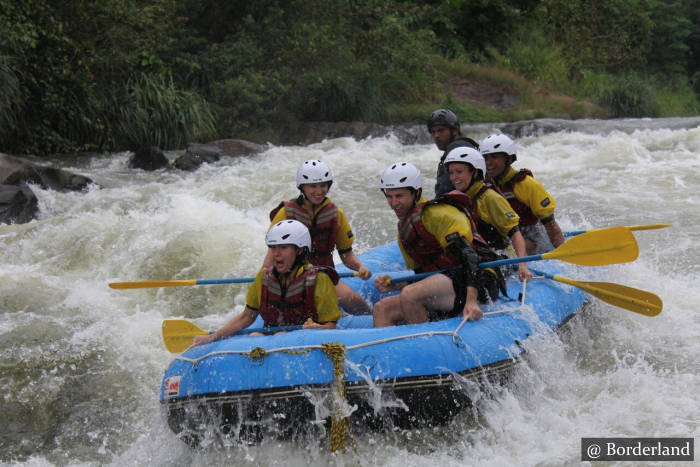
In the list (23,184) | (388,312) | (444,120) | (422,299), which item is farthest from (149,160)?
(422,299)

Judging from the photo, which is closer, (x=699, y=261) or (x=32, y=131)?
(x=699, y=261)

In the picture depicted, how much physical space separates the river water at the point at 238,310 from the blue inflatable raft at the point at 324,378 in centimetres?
14

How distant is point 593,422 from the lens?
141 inches

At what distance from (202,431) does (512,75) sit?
14.0 metres

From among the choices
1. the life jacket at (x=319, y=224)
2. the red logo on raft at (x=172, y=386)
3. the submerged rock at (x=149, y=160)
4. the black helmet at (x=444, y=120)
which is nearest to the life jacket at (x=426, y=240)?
the life jacket at (x=319, y=224)

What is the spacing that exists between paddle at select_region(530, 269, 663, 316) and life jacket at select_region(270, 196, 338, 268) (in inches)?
51.5

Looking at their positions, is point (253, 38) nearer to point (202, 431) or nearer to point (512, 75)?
point (512, 75)

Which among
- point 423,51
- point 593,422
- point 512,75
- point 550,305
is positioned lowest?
point 512,75

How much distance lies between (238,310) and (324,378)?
90.9 inches

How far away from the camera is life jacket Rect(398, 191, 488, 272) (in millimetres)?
3775

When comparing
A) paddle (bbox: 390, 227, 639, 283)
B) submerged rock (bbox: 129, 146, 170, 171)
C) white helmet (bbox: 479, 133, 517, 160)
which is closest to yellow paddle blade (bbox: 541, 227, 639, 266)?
paddle (bbox: 390, 227, 639, 283)

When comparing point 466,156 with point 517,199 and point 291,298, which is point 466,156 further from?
point 291,298

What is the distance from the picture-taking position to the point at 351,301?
4.26m

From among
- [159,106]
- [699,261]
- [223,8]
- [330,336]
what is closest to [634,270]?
[699,261]
